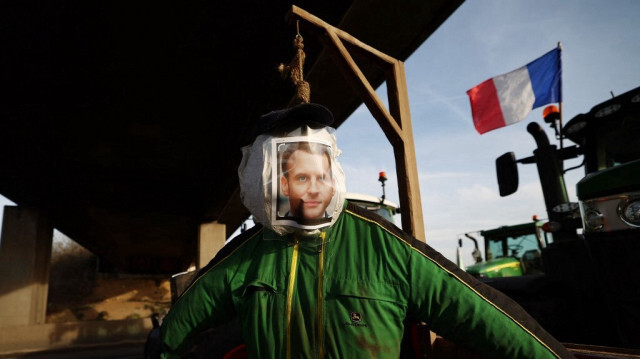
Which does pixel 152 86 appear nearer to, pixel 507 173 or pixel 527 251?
pixel 507 173

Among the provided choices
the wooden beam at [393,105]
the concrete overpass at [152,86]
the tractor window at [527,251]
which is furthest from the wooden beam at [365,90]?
the tractor window at [527,251]

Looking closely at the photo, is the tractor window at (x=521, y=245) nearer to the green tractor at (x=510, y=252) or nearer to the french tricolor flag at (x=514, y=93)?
the green tractor at (x=510, y=252)

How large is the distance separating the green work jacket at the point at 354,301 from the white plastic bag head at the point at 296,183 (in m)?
0.15

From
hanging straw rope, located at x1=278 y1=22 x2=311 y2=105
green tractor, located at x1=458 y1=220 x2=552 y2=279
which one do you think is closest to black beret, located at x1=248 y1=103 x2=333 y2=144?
hanging straw rope, located at x1=278 y1=22 x2=311 y2=105

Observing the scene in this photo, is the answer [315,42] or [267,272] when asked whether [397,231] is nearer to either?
[267,272]

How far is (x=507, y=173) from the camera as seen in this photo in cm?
314

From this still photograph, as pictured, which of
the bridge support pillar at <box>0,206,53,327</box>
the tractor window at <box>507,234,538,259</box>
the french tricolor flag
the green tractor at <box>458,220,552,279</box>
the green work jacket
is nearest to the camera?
the green work jacket

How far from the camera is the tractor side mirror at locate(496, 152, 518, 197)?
3117 millimetres

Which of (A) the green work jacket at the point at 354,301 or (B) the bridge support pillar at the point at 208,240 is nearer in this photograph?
(A) the green work jacket at the point at 354,301

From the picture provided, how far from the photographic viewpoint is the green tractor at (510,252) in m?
8.19

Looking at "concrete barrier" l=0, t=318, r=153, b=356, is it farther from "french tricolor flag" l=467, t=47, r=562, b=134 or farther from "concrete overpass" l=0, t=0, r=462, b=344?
"french tricolor flag" l=467, t=47, r=562, b=134

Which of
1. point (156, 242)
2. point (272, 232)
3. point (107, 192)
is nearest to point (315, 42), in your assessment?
point (272, 232)

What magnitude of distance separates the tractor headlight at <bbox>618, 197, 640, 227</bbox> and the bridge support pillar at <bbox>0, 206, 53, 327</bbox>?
1598cm

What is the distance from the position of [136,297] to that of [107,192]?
2708 cm
